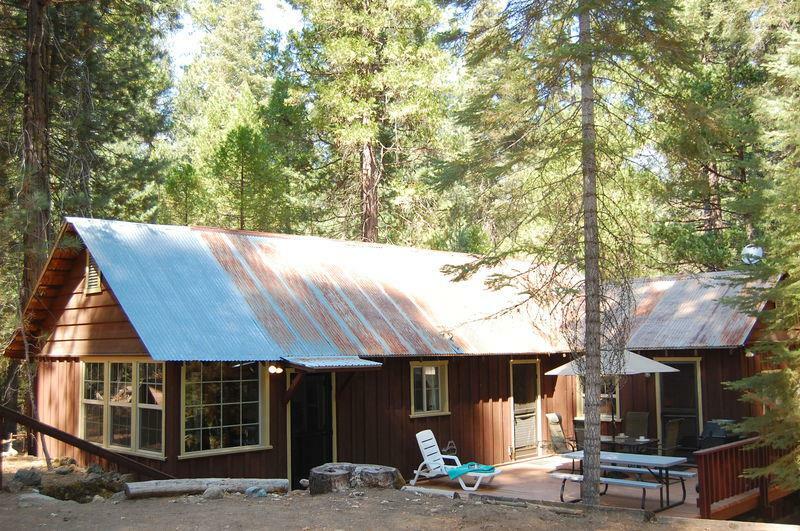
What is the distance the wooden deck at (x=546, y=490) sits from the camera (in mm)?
10805

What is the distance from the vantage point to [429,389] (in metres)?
13.8

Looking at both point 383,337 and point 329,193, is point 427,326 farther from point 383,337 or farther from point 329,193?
point 329,193

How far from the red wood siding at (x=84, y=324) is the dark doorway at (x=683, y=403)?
9.85 meters

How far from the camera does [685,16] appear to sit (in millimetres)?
20594

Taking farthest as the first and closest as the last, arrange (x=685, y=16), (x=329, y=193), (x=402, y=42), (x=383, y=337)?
(x=329, y=193) < (x=402, y=42) < (x=685, y=16) < (x=383, y=337)

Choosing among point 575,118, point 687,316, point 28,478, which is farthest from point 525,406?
point 28,478

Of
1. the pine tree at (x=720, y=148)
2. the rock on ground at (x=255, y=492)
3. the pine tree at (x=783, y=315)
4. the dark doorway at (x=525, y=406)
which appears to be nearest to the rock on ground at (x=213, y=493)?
the rock on ground at (x=255, y=492)

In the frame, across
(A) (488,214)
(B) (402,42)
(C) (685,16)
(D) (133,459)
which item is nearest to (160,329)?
(D) (133,459)

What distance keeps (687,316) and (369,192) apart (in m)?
11.0

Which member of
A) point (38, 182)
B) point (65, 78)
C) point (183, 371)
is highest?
point (65, 78)

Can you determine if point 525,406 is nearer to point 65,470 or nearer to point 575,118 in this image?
point 575,118

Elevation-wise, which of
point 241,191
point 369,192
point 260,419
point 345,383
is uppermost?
point 369,192

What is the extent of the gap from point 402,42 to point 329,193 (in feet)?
17.5

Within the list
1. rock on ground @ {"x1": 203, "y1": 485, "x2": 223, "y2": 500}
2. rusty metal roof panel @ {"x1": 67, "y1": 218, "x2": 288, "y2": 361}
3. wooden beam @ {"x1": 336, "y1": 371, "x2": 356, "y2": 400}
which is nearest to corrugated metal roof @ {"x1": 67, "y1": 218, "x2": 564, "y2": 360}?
rusty metal roof panel @ {"x1": 67, "y1": 218, "x2": 288, "y2": 361}
